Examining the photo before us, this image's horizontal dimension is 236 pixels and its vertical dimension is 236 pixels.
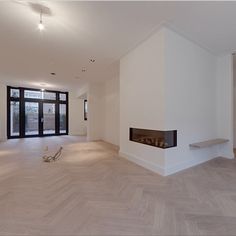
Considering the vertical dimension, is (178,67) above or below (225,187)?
above

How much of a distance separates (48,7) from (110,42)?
5.30 feet

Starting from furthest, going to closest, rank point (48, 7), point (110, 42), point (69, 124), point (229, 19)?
1. point (69, 124)
2. point (110, 42)
3. point (229, 19)
4. point (48, 7)

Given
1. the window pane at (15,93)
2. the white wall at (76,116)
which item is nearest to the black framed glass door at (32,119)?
the window pane at (15,93)

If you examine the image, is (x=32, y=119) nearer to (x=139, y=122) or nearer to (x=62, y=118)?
(x=62, y=118)

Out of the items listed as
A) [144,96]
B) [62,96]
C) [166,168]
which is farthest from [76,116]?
[166,168]

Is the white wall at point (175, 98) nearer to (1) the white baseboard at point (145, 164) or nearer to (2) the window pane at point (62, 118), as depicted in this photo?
(1) the white baseboard at point (145, 164)

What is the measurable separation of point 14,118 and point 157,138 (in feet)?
30.5

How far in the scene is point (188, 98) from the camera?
376cm

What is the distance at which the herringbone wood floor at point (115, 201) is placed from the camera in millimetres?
1749

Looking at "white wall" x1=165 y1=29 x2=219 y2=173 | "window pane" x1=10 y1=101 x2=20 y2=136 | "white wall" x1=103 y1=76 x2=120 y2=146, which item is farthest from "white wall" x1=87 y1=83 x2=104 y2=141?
"white wall" x1=165 y1=29 x2=219 y2=173

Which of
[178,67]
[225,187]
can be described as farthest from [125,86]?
[225,187]

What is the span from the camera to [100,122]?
8.48 meters

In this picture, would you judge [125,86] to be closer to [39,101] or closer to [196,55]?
[196,55]

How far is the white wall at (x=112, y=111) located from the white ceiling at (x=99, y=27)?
2196 mm
